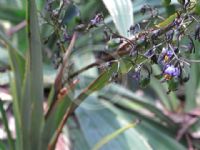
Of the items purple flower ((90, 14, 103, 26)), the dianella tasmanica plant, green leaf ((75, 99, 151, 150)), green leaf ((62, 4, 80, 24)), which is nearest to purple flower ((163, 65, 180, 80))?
the dianella tasmanica plant

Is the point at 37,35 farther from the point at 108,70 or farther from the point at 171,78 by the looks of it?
the point at 171,78

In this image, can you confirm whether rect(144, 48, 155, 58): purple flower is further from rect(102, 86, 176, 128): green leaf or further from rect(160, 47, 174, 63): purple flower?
rect(102, 86, 176, 128): green leaf

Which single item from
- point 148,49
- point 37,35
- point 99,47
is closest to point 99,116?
point 99,47

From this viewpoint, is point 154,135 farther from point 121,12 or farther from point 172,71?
point 172,71

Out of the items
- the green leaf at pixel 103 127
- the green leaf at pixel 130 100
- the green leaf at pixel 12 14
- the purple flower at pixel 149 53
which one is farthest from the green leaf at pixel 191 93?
the purple flower at pixel 149 53

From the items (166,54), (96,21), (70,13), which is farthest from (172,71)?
(70,13)

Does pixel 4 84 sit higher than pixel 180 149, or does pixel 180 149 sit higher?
pixel 4 84

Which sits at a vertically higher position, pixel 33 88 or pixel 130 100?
pixel 33 88

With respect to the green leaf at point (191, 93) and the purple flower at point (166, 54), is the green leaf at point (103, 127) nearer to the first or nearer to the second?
the green leaf at point (191, 93)
